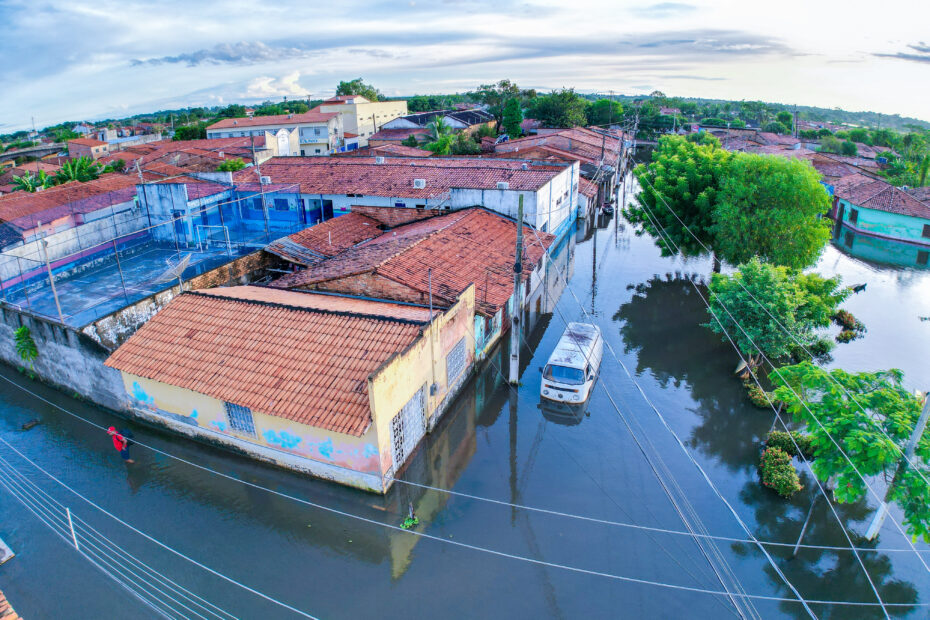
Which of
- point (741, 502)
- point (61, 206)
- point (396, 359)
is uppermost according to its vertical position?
point (61, 206)

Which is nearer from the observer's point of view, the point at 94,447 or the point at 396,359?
the point at 396,359

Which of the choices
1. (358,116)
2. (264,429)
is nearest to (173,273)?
(264,429)

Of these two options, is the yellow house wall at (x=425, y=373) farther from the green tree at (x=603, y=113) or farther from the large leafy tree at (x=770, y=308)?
the green tree at (x=603, y=113)

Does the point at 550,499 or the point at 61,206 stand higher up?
the point at 61,206

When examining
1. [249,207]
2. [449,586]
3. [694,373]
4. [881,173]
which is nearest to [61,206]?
[249,207]

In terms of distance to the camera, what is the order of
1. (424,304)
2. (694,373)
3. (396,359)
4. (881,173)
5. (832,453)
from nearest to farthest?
(832,453)
(396,359)
(424,304)
(694,373)
(881,173)

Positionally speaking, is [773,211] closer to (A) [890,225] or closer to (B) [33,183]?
(A) [890,225]

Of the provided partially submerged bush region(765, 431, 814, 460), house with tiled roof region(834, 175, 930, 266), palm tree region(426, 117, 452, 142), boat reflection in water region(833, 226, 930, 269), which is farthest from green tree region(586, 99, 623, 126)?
partially submerged bush region(765, 431, 814, 460)

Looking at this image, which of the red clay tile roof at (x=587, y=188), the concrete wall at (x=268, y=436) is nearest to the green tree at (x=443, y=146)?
the red clay tile roof at (x=587, y=188)

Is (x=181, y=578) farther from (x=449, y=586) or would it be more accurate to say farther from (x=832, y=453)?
(x=832, y=453)
